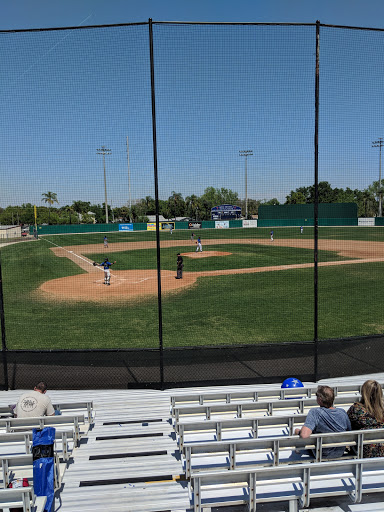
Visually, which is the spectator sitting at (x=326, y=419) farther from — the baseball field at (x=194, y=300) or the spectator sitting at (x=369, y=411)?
the baseball field at (x=194, y=300)

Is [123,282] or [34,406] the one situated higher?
[34,406]

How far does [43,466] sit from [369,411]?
127 inches

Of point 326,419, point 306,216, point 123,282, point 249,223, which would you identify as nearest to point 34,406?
point 326,419

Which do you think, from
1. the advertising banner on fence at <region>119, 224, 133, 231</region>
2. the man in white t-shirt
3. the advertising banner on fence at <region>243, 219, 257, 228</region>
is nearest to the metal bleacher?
the man in white t-shirt

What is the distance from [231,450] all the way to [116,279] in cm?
1912

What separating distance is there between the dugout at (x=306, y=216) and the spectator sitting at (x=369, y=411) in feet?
160

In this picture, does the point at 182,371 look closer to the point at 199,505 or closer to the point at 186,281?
the point at 199,505

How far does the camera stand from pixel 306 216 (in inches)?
2164

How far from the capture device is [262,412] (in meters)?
5.60

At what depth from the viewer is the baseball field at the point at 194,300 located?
39.0ft

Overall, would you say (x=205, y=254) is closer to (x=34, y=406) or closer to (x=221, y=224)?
(x=34, y=406)

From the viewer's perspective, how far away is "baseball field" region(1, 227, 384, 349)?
39.0 ft

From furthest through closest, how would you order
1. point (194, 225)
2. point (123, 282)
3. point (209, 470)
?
point (194, 225) < point (123, 282) < point (209, 470)

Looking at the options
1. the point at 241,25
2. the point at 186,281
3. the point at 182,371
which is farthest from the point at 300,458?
the point at 186,281
